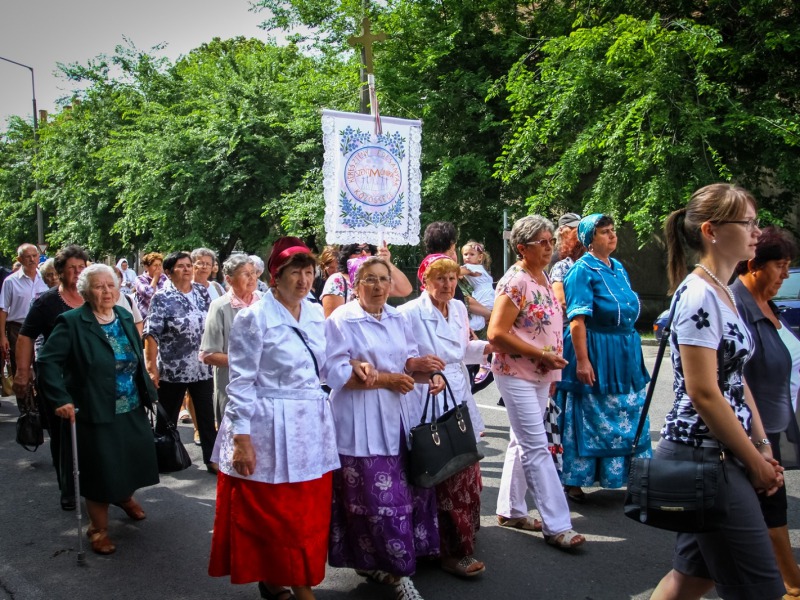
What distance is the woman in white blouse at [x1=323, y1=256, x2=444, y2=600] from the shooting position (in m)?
4.02

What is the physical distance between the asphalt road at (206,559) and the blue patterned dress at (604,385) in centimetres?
34

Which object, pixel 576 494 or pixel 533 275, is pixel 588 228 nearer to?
pixel 533 275

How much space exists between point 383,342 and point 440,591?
54.0 inches

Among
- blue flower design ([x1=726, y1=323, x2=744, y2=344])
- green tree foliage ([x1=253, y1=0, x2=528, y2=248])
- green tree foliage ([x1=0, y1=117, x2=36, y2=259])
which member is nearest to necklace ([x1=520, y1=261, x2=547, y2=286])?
blue flower design ([x1=726, y1=323, x2=744, y2=344])

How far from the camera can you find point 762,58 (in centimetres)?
1434

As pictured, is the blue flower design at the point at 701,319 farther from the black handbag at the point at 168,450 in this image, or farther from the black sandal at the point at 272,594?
the black handbag at the point at 168,450

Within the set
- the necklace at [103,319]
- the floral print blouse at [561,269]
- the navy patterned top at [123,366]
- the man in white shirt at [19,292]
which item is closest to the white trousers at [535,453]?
the floral print blouse at [561,269]

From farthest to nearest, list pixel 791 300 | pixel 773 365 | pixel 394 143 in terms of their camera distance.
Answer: pixel 791 300, pixel 394 143, pixel 773 365

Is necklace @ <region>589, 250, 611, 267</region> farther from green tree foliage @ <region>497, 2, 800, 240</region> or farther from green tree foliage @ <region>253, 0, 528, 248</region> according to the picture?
green tree foliage @ <region>253, 0, 528, 248</region>

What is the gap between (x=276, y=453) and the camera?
3766 millimetres

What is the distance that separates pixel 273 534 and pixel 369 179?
320 centimetres

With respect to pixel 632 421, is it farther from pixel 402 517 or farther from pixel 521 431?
pixel 402 517

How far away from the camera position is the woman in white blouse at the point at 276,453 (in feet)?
Result: 12.4

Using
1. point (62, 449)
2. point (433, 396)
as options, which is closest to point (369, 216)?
point (433, 396)
